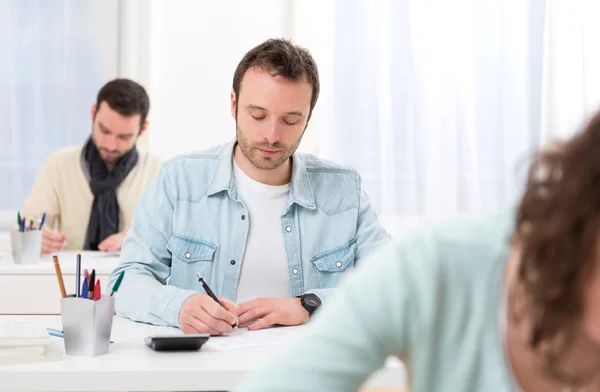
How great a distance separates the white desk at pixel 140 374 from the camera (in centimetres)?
143

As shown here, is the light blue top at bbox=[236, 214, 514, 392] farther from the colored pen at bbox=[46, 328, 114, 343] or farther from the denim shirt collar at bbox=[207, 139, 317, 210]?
the denim shirt collar at bbox=[207, 139, 317, 210]

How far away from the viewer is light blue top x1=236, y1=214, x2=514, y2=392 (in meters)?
0.78

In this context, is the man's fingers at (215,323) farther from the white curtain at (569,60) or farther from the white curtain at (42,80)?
the white curtain at (569,60)

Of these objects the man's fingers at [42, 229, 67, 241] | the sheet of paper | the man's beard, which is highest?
the man's beard

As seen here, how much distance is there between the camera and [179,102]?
4.49 meters

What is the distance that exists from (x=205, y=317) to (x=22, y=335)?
361 millimetres

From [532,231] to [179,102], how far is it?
3.93 metres

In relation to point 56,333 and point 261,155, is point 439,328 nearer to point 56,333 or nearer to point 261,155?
point 56,333

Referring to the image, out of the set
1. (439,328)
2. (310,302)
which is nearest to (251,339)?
(310,302)

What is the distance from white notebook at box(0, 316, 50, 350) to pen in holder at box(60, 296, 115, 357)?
43 millimetres

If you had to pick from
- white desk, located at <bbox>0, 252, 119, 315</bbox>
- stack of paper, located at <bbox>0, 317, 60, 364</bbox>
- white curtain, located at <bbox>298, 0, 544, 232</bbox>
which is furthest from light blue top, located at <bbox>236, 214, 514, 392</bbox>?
white curtain, located at <bbox>298, 0, 544, 232</bbox>

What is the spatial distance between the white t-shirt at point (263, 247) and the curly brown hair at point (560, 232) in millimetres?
1513

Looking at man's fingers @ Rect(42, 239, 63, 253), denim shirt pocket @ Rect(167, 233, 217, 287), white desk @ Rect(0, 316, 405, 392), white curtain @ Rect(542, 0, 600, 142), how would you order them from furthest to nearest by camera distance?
white curtain @ Rect(542, 0, 600, 142)
man's fingers @ Rect(42, 239, 63, 253)
denim shirt pocket @ Rect(167, 233, 217, 287)
white desk @ Rect(0, 316, 405, 392)

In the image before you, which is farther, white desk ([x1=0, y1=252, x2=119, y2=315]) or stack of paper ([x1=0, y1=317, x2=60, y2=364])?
white desk ([x1=0, y1=252, x2=119, y2=315])
